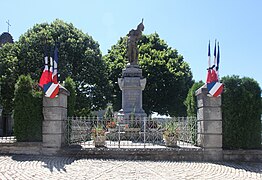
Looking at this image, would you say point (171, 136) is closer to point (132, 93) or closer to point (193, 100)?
point (193, 100)

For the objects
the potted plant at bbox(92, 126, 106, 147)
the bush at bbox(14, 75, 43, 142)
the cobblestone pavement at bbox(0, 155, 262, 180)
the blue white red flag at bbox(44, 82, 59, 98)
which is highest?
the blue white red flag at bbox(44, 82, 59, 98)

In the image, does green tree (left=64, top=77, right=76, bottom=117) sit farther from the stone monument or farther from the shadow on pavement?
the stone monument

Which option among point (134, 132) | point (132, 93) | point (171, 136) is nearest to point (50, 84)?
point (134, 132)

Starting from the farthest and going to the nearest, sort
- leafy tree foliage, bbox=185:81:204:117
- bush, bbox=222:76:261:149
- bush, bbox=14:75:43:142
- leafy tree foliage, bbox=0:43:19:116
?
1. leafy tree foliage, bbox=0:43:19:116
2. leafy tree foliage, bbox=185:81:204:117
3. bush, bbox=14:75:43:142
4. bush, bbox=222:76:261:149

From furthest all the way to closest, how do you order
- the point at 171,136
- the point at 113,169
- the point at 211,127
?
the point at 171,136 < the point at 211,127 < the point at 113,169

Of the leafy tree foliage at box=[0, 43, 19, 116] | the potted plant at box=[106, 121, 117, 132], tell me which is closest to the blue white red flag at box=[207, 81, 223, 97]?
the potted plant at box=[106, 121, 117, 132]

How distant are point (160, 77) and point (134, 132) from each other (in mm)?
14662

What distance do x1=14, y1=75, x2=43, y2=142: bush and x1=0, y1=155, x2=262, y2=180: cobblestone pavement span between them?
88 cm

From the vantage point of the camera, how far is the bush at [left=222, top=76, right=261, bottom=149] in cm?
1011

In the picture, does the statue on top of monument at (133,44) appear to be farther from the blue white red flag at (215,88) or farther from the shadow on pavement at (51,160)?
the shadow on pavement at (51,160)

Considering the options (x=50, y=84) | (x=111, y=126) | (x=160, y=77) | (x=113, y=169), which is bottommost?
(x=113, y=169)

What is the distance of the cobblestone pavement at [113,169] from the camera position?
7410 mm

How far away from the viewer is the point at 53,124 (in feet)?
34.2

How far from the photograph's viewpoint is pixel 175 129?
11.0 m
